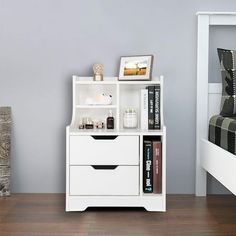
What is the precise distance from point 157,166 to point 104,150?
33 centimetres

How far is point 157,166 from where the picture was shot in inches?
114

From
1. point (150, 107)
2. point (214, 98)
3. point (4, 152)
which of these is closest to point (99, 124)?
point (150, 107)

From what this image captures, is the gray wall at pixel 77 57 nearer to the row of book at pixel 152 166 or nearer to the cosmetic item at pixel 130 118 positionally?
the cosmetic item at pixel 130 118

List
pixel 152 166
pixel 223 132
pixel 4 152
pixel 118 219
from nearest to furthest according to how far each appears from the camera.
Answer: pixel 118 219 → pixel 223 132 → pixel 152 166 → pixel 4 152

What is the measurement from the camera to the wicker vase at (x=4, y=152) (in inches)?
126

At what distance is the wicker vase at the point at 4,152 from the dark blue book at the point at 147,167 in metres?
0.94

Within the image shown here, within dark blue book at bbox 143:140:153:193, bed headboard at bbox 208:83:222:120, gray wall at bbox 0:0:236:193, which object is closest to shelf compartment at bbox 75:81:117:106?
gray wall at bbox 0:0:236:193

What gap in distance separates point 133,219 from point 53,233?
49 centimetres

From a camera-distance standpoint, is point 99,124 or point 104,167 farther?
point 99,124

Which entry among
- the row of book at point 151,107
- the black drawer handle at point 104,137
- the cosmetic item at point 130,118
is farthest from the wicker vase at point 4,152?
the row of book at point 151,107

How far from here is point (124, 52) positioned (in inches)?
128

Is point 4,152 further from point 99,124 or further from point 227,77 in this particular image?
point 227,77

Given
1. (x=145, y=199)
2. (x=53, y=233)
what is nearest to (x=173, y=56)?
(x=145, y=199)

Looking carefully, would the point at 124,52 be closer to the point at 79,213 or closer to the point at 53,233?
the point at 79,213
